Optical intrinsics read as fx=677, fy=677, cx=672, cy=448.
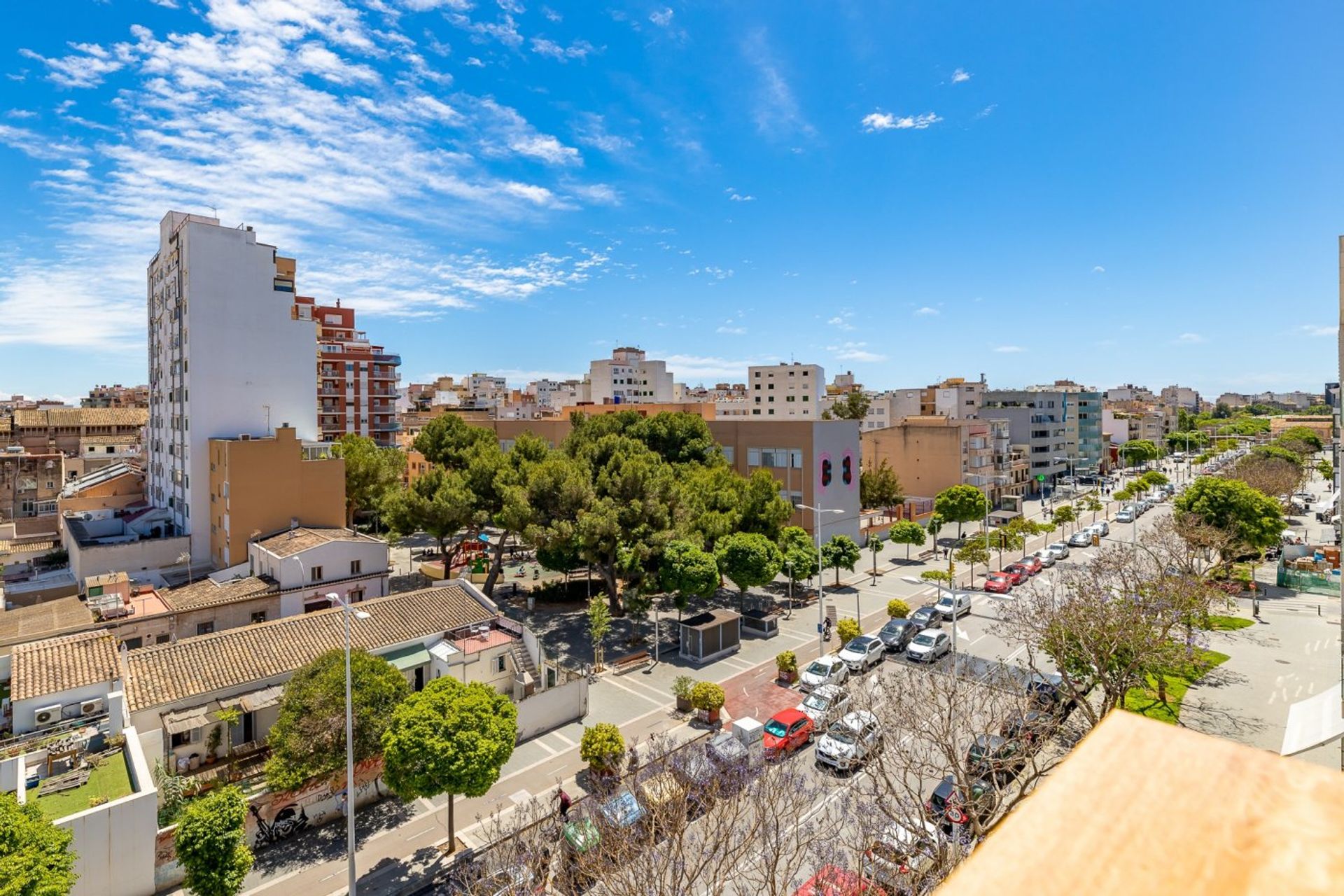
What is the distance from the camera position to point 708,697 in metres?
19.7

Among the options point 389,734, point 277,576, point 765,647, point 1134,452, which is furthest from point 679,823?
point 1134,452

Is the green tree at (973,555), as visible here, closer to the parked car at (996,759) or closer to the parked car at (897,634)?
the parked car at (897,634)

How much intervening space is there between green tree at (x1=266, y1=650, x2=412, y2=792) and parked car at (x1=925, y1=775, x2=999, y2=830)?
11.8 meters

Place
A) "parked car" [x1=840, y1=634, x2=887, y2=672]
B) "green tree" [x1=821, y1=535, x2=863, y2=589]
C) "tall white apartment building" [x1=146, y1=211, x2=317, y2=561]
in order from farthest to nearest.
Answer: "green tree" [x1=821, y1=535, x2=863, y2=589] < "tall white apartment building" [x1=146, y1=211, x2=317, y2=561] < "parked car" [x1=840, y1=634, x2=887, y2=672]

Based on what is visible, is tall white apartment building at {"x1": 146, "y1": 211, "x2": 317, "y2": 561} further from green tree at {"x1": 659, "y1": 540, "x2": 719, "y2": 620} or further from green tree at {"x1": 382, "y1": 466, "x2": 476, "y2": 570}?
green tree at {"x1": 659, "y1": 540, "x2": 719, "y2": 620}

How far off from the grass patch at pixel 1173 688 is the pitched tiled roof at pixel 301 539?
27.8 meters

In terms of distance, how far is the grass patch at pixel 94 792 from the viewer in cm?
1334

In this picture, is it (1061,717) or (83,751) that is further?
(1061,717)

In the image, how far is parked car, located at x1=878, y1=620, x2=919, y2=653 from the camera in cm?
2528

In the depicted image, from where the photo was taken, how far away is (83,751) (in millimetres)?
15430

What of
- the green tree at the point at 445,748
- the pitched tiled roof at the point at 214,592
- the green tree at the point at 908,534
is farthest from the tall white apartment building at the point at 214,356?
the green tree at the point at 908,534

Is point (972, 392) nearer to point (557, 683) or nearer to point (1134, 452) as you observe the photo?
point (1134, 452)

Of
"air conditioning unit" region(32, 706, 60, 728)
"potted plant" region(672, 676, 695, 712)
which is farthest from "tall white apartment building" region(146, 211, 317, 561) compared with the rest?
"potted plant" region(672, 676, 695, 712)

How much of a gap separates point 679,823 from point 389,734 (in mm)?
7075
